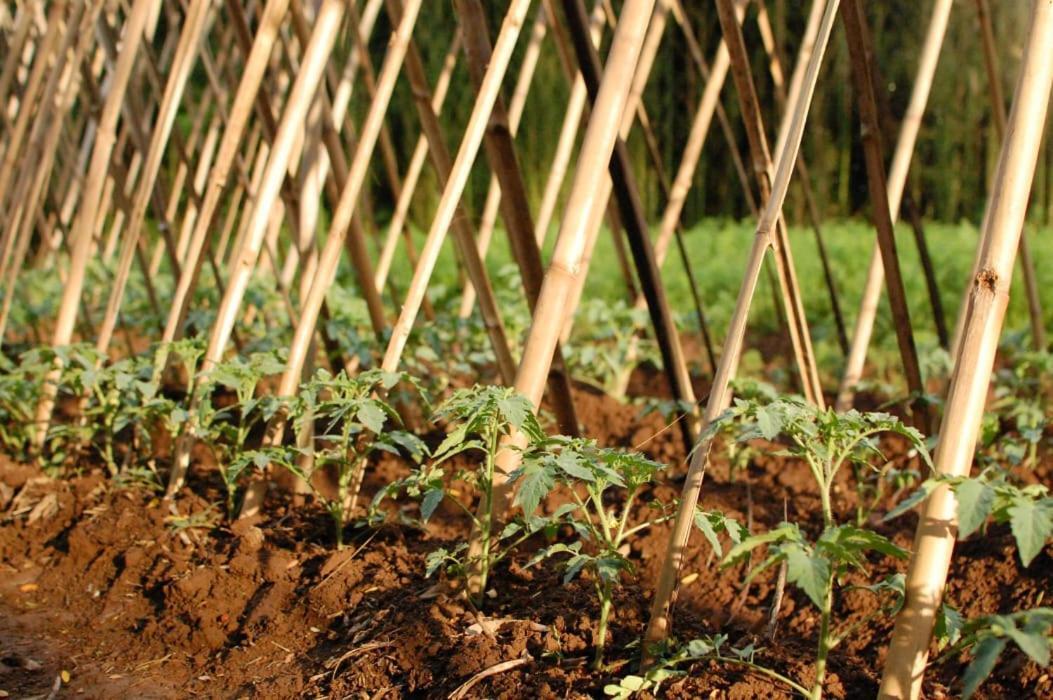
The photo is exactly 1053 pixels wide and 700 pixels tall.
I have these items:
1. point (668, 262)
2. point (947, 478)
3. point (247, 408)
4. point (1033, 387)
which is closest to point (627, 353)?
point (1033, 387)

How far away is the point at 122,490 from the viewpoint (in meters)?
2.61

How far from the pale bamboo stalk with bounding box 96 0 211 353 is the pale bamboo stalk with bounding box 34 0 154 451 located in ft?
0.32

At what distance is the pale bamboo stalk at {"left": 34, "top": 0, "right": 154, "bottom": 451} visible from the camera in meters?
2.63

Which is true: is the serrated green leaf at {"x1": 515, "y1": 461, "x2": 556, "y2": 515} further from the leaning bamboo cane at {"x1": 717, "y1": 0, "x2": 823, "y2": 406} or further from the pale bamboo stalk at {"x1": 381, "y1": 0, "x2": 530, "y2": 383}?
the leaning bamboo cane at {"x1": 717, "y1": 0, "x2": 823, "y2": 406}

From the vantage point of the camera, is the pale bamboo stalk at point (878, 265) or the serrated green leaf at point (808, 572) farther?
the pale bamboo stalk at point (878, 265)

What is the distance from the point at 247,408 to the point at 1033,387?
2534 mm

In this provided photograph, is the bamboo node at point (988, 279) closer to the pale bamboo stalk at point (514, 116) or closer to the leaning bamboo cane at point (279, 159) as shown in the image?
the leaning bamboo cane at point (279, 159)

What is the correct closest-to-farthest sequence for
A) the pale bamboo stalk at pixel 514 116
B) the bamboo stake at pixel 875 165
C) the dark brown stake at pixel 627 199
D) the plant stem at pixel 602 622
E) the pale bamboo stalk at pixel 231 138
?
the plant stem at pixel 602 622 < the dark brown stake at pixel 627 199 < the bamboo stake at pixel 875 165 < the pale bamboo stalk at pixel 231 138 < the pale bamboo stalk at pixel 514 116

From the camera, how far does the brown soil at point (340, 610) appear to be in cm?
174

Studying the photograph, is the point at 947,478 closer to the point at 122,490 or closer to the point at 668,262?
the point at 122,490

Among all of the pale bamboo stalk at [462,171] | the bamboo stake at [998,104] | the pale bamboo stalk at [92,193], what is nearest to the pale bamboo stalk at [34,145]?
the pale bamboo stalk at [92,193]

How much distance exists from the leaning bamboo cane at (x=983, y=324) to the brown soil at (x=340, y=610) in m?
0.22

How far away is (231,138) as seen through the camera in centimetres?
248

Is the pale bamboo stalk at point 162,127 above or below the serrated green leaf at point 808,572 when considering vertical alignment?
above
